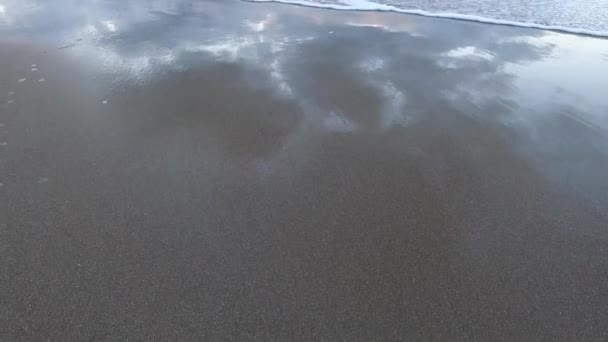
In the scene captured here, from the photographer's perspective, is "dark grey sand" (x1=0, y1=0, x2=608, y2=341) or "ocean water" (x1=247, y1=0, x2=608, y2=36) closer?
"dark grey sand" (x1=0, y1=0, x2=608, y2=341)

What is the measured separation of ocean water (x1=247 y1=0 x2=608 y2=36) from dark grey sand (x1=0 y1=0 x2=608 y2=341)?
8.87 ft

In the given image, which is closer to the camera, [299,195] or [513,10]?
[299,195]

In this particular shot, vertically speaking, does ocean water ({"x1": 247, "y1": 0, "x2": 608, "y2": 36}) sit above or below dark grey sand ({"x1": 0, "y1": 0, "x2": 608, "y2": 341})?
above

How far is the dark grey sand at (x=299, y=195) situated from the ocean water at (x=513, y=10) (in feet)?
8.87

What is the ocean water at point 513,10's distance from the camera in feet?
27.3

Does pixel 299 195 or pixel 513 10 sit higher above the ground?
pixel 513 10

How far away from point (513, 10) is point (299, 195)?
9.39 metres

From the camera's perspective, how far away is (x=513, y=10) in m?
9.27

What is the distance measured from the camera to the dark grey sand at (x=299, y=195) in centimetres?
238

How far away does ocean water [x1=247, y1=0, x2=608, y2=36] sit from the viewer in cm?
831

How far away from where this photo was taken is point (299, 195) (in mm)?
3344

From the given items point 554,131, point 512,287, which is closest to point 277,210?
point 512,287

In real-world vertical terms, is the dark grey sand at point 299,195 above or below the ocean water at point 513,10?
below

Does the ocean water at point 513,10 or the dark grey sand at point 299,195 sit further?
the ocean water at point 513,10
